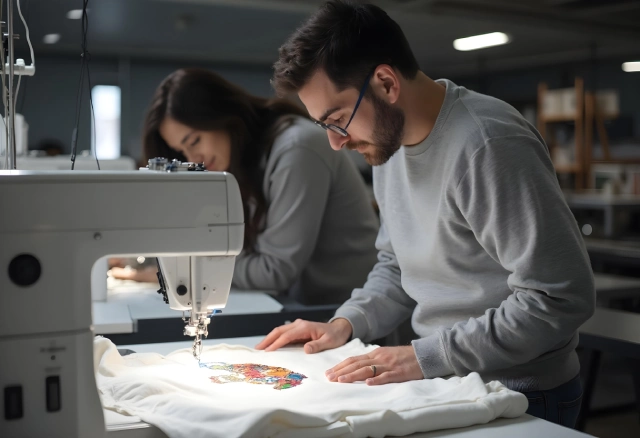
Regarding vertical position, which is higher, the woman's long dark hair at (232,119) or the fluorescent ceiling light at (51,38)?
the fluorescent ceiling light at (51,38)

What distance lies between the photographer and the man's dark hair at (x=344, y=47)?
1375 millimetres

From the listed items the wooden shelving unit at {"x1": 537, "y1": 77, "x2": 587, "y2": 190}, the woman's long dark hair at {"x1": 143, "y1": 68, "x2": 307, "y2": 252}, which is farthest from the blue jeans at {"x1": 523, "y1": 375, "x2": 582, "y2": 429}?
the wooden shelving unit at {"x1": 537, "y1": 77, "x2": 587, "y2": 190}

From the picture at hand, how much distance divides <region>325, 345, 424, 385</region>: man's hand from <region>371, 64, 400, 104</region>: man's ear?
1.64ft

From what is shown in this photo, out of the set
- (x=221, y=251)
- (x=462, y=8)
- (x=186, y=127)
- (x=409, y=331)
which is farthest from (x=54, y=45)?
(x=221, y=251)

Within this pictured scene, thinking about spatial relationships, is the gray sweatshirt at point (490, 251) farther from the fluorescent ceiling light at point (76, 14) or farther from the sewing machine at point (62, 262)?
the fluorescent ceiling light at point (76, 14)

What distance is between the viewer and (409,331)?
2422mm

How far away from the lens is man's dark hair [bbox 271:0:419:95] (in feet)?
4.51

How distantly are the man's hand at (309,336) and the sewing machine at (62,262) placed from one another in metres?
0.49

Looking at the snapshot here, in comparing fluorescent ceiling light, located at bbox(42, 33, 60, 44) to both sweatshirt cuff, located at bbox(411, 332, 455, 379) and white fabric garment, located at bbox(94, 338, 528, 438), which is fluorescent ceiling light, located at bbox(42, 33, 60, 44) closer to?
white fabric garment, located at bbox(94, 338, 528, 438)

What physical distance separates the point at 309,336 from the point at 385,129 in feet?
1.55

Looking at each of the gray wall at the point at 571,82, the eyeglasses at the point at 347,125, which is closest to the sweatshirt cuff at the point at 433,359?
the eyeglasses at the point at 347,125

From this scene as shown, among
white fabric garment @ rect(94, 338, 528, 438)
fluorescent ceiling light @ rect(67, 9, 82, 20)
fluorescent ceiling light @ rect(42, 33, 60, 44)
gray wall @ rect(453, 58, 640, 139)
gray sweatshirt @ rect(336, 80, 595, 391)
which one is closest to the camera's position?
white fabric garment @ rect(94, 338, 528, 438)

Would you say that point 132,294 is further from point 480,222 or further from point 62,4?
point 62,4

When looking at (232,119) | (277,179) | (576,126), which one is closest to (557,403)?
(277,179)
